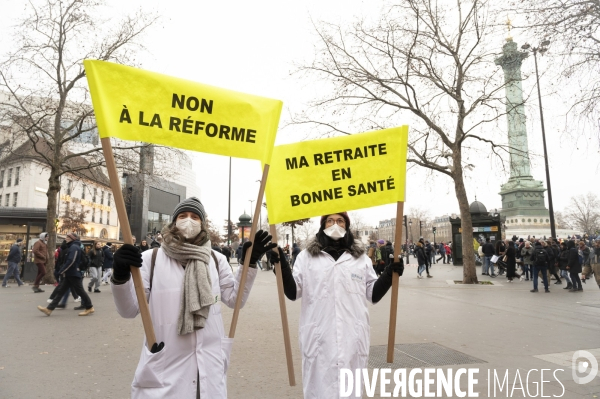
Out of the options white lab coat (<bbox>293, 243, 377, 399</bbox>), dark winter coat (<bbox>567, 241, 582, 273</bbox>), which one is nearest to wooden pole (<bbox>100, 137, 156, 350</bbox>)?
white lab coat (<bbox>293, 243, 377, 399</bbox>)

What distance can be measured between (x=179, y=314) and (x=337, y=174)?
196 centimetres

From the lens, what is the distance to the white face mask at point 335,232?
3.50 metres

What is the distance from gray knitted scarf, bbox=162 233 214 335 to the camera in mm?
2607

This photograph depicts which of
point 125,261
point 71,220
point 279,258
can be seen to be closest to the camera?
point 125,261

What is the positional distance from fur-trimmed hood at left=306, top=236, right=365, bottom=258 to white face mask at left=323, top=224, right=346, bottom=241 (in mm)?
119

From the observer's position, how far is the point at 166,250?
2.79 m

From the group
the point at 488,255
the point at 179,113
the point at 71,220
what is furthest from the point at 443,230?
the point at 179,113

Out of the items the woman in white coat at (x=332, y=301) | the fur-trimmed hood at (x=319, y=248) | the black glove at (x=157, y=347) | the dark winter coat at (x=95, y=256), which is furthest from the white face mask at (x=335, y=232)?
the dark winter coat at (x=95, y=256)

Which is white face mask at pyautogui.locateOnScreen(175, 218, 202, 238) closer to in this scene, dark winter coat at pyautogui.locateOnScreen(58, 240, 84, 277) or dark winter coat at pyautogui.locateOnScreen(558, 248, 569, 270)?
dark winter coat at pyautogui.locateOnScreen(58, 240, 84, 277)

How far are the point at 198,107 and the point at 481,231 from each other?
84.9ft

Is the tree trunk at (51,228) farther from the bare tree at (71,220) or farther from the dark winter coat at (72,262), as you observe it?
the bare tree at (71,220)

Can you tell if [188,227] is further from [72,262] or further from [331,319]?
[72,262]

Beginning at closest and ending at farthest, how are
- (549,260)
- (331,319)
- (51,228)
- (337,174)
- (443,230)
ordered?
(331,319), (337,174), (549,260), (51,228), (443,230)

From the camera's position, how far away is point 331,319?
3.17 m
